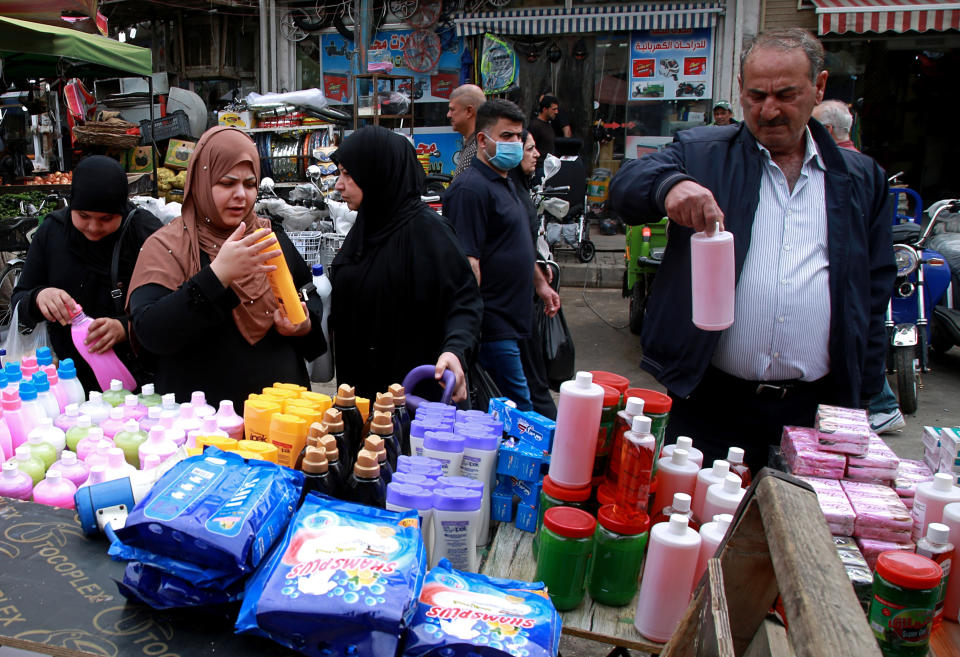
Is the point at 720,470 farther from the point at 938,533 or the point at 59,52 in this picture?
the point at 59,52

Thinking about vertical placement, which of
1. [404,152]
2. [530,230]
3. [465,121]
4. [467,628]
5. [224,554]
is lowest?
[467,628]

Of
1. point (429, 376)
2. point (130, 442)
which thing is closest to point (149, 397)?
point (130, 442)

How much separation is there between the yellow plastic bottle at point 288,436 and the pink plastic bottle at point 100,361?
52.1 inches

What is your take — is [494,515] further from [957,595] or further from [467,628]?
[957,595]

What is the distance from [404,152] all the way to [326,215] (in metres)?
4.28

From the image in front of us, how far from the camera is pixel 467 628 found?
50.3 inches

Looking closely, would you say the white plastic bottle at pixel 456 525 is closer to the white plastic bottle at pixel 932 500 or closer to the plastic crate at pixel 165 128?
the white plastic bottle at pixel 932 500

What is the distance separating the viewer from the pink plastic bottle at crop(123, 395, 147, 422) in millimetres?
2215

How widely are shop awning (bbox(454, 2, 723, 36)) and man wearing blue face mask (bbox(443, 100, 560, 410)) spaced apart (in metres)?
7.20

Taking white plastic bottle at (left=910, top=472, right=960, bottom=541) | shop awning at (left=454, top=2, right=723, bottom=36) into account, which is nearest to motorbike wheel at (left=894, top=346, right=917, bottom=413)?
white plastic bottle at (left=910, top=472, right=960, bottom=541)

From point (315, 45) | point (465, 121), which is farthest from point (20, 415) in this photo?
point (315, 45)

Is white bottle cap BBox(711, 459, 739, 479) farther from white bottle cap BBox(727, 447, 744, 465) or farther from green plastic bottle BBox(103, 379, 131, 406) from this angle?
green plastic bottle BBox(103, 379, 131, 406)

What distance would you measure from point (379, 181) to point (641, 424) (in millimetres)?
1671

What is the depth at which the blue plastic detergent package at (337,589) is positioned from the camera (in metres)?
1.19
